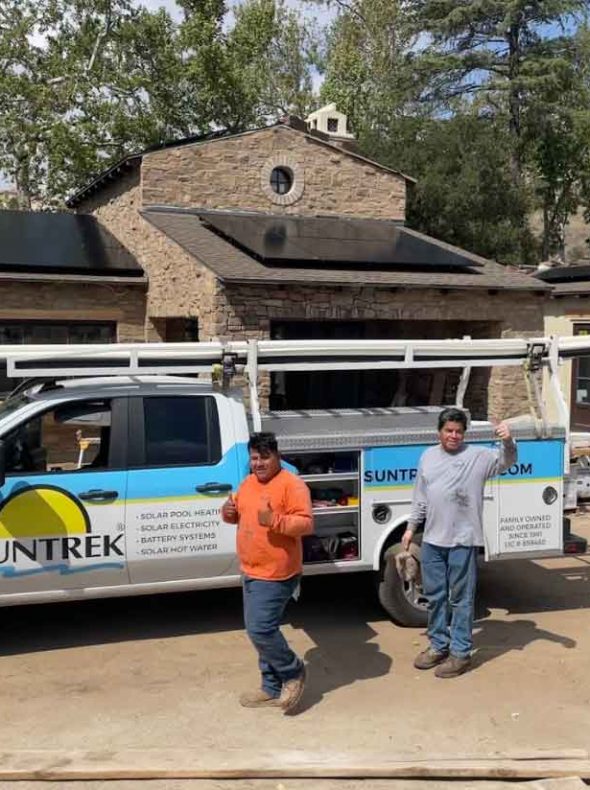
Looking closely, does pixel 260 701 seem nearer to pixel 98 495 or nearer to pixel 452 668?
pixel 452 668

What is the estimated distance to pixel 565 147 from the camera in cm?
3141

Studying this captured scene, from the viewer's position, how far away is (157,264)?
14.4 metres

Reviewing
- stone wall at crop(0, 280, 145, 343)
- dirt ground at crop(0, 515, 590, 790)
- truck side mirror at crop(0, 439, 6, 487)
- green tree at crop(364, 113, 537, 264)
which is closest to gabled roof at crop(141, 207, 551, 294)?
stone wall at crop(0, 280, 145, 343)

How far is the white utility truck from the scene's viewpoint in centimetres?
538

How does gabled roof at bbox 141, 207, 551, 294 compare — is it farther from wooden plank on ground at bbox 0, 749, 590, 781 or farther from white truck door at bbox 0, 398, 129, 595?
wooden plank on ground at bbox 0, 749, 590, 781

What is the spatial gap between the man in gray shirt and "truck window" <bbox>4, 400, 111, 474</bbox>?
87.3 inches

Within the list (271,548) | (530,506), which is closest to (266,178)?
(530,506)

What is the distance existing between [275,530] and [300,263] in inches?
350

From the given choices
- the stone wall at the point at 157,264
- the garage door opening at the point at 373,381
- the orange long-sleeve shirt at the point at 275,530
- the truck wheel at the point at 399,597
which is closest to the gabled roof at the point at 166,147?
the stone wall at the point at 157,264

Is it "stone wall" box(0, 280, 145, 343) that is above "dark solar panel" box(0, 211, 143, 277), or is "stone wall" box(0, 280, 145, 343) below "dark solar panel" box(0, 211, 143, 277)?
below

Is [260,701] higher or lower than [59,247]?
lower

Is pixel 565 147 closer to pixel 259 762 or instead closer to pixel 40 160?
pixel 40 160

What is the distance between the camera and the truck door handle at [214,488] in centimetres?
562

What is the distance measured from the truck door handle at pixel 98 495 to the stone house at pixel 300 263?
6.71m
